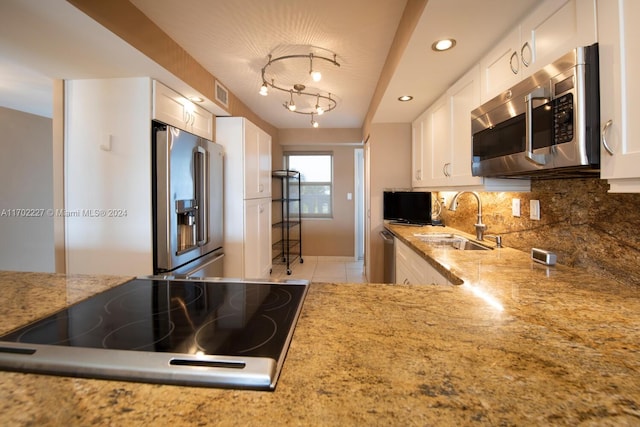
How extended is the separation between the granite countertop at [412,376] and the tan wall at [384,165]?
2.49 m

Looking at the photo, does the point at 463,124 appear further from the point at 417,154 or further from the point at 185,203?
the point at 185,203

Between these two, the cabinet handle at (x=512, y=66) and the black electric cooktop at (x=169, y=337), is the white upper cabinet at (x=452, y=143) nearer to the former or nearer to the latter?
the cabinet handle at (x=512, y=66)

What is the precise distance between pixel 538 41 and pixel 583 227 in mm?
868

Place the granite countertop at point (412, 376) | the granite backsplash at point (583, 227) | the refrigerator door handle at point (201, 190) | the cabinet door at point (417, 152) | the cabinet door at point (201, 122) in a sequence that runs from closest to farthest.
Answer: the granite countertop at point (412, 376), the granite backsplash at point (583, 227), the refrigerator door handle at point (201, 190), the cabinet door at point (201, 122), the cabinet door at point (417, 152)

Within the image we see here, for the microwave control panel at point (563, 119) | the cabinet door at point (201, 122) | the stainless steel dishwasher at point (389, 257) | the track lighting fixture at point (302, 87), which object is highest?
the track lighting fixture at point (302, 87)

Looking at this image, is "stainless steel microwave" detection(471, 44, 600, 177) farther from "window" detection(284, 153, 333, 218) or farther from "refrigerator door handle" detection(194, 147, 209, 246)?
"window" detection(284, 153, 333, 218)

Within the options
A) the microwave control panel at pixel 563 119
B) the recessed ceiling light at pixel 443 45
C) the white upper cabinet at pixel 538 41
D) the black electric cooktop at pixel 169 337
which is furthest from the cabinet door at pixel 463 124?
the black electric cooktop at pixel 169 337

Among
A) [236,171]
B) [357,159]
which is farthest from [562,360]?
[357,159]

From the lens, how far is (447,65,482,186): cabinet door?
1.79 m

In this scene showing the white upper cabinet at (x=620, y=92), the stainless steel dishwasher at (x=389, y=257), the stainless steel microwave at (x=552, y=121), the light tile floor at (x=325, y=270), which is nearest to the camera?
the white upper cabinet at (x=620, y=92)

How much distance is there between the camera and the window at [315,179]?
5.15 meters

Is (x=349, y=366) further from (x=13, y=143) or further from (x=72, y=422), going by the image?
(x=13, y=143)

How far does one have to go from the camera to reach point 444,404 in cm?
44

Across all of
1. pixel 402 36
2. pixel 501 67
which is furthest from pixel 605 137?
pixel 402 36
